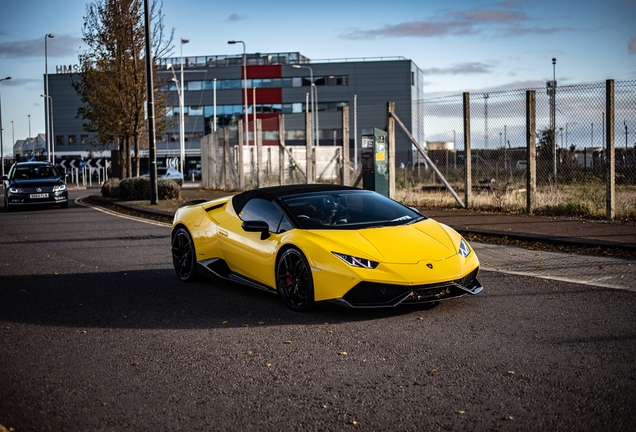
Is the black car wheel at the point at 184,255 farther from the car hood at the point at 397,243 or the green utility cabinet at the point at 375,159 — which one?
the green utility cabinet at the point at 375,159

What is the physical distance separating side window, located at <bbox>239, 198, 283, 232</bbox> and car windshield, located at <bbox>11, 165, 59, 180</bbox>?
17.1 m

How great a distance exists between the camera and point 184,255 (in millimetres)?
7945

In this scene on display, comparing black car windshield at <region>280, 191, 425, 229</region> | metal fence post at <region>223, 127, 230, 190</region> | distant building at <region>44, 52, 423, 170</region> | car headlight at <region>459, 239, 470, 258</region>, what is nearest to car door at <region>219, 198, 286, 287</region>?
black car windshield at <region>280, 191, 425, 229</region>

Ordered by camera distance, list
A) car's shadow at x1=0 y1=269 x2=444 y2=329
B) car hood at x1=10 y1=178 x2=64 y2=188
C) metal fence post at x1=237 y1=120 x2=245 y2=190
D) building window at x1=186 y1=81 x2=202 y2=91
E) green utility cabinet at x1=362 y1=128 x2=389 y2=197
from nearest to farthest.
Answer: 1. car's shadow at x1=0 y1=269 x2=444 y2=329
2. green utility cabinet at x1=362 y1=128 x2=389 y2=197
3. car hood at x1=10 y1=178 x2=64 y2=188
4. metal fence post at x1=237 y1=120 x2=245 y2=190
5. building window at x1=186 y1=81 x2=202 y2=91

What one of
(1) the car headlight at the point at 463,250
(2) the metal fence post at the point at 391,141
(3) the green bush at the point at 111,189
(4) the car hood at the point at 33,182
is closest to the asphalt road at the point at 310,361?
(1) the car headlight at the point at 463,250

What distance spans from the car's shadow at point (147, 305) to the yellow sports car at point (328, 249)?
23 centimetres

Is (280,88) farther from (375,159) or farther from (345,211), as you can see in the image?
(345,211)

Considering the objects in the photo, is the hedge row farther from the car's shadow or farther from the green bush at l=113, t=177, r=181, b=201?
the car's shadow

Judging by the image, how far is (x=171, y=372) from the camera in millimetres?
4391

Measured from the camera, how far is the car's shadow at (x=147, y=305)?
586cm

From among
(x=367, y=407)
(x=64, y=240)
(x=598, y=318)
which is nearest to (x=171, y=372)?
(x=367, y=407)

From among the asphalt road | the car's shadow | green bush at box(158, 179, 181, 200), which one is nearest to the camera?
the asphalt road

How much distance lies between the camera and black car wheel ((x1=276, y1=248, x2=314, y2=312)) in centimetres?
592

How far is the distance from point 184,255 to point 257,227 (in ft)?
6.08
